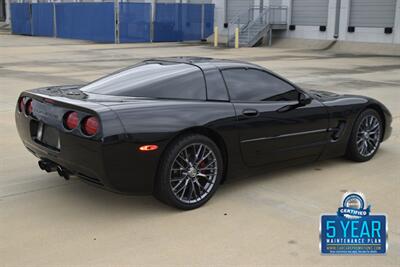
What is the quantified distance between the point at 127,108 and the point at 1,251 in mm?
1453

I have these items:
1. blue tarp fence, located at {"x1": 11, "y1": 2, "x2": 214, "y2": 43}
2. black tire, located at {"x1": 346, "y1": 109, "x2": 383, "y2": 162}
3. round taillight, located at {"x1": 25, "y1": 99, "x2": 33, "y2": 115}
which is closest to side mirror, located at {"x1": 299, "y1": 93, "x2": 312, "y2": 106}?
black tire, located at {"x1": 346, "y1": 109, "x2": 383, "y2": 162}

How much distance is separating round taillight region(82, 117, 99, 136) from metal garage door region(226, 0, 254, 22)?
1258 inches

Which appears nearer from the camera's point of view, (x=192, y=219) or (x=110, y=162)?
(x=110, y=162)

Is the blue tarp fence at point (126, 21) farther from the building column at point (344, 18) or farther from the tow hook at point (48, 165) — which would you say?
the tow hook at point (48, 165)

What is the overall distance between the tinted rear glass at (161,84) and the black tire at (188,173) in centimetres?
48

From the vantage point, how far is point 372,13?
2842 centimetres

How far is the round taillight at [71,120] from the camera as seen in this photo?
13.8ft

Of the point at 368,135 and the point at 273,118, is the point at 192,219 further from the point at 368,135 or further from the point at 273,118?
the point at 368,135

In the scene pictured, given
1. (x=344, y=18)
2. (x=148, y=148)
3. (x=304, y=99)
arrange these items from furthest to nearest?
1. (x=344, y=18)
2. (x=304, y=99)
3. (x=148, y=148)

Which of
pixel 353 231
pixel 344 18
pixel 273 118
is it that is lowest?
pixel 353 231

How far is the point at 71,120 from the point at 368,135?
3.61 metres

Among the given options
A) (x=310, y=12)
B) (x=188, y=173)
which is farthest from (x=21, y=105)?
(x=310, y=12)

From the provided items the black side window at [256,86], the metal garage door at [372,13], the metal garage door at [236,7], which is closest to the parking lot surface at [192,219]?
the black side window at [256,86]

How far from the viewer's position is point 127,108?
421cm
